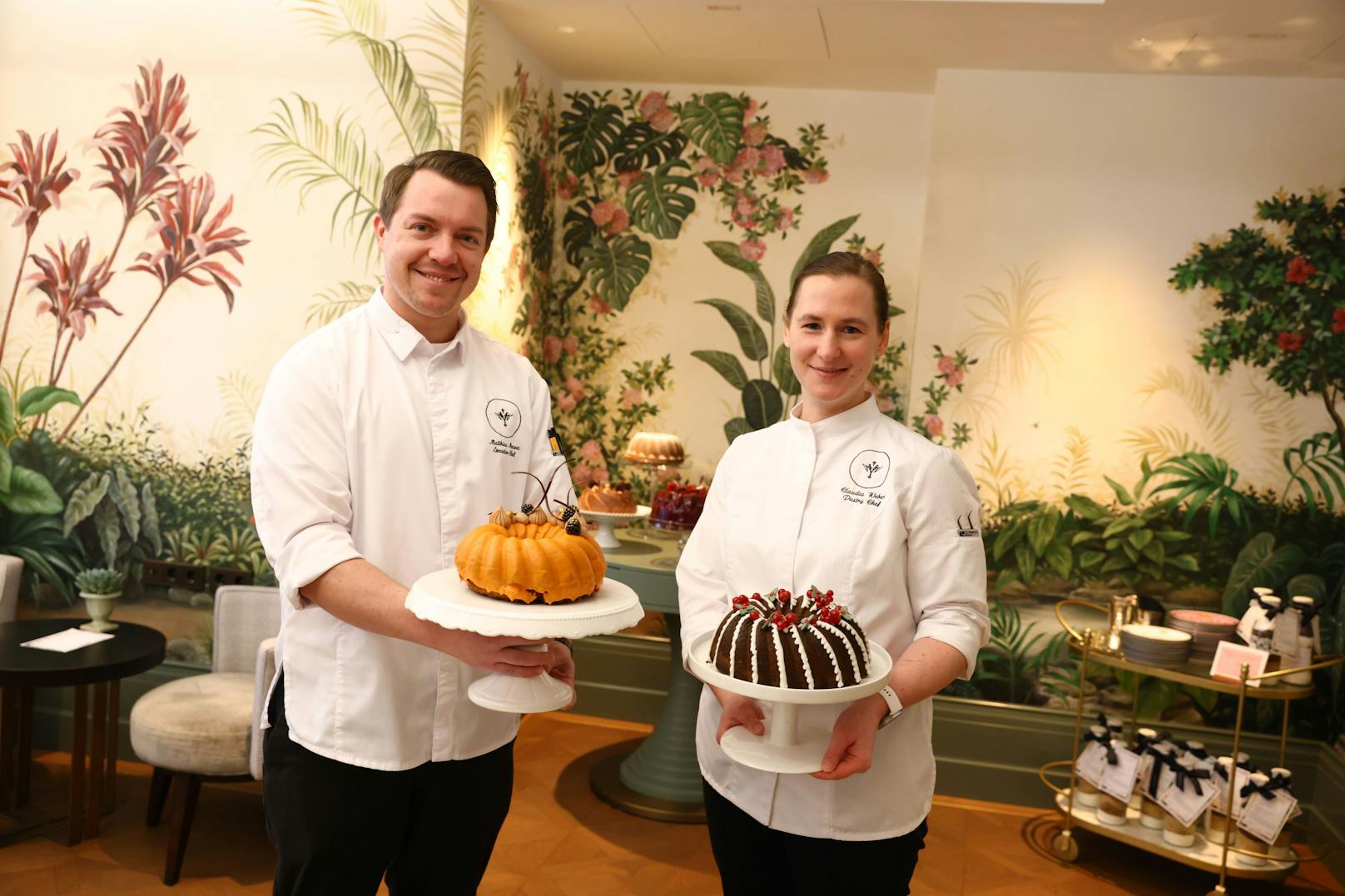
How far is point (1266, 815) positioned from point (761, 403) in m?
2.52

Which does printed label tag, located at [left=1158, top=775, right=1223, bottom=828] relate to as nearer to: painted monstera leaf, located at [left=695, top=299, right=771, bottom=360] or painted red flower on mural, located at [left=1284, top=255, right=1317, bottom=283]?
painted red flower on mural, located at [left=1284, top=255, right=1317, bottom=283]

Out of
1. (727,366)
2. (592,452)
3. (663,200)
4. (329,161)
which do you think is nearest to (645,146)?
(663,200)

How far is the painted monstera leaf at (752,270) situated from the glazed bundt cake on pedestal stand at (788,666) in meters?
3.28

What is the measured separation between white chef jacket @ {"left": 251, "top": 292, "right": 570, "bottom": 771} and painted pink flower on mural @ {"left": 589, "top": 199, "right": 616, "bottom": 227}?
10.6 feet

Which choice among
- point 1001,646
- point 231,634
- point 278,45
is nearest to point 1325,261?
point 1001,646

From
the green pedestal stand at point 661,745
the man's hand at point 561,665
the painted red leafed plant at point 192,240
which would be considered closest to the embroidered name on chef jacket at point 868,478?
the man's hand at point 561,665

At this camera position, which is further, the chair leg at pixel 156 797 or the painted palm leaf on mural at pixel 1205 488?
the painted palm leaf on mural at pixel 1205 488

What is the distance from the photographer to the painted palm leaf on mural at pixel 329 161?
387 centimetres

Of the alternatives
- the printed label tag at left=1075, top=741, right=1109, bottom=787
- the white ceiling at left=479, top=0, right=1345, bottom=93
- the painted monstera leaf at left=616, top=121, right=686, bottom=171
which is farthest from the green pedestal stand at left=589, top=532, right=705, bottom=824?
the white ceiling at left=479, top=0, right=1345, bottom=93

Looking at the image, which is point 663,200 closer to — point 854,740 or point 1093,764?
point 1093,764

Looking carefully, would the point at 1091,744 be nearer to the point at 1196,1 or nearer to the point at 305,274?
the point at 1196,1

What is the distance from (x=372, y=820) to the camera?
1.79 metres

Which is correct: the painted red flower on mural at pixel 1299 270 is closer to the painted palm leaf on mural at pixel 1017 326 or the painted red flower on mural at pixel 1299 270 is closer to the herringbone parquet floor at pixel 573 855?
the painted palm leaf on mural at pixel 1017 326

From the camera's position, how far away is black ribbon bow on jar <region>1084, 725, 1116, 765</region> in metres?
3.84
